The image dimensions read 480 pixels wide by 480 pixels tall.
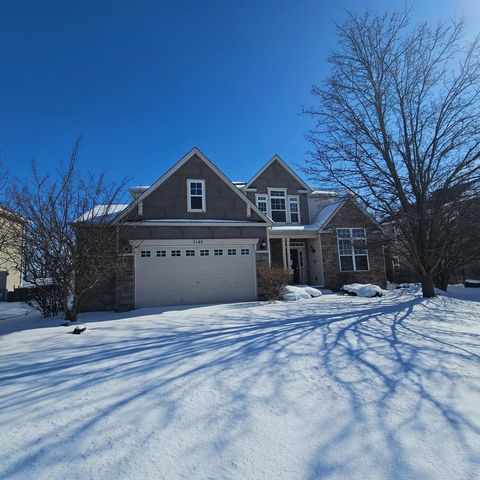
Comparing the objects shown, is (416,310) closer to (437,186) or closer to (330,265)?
(437,186)

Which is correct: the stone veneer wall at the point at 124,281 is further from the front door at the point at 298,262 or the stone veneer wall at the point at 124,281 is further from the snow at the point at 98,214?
the front door at the point at 298,262

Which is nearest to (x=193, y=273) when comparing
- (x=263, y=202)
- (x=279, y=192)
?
(x=263, y=202)

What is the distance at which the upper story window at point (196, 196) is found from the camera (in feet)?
49.9

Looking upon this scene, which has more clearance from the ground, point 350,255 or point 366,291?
point 350,255

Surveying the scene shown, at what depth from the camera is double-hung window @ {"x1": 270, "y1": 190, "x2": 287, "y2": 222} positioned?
2062 centimetres

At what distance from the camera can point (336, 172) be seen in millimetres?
14633

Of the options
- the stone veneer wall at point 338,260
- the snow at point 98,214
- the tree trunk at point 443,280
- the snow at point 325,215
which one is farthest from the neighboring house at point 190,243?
the tree trunk at point 443,280

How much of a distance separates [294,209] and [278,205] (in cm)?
108

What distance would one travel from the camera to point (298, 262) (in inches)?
824

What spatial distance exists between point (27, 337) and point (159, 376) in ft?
15.4

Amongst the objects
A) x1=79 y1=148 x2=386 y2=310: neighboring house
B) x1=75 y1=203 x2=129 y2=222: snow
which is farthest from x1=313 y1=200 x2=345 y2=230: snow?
x1=75 y1=203 x2=129 y2=222: snow

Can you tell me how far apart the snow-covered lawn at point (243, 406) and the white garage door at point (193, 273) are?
22.1 ft

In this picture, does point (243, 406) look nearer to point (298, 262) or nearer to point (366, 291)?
point (366, 291)

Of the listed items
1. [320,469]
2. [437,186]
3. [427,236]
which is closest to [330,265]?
[427,236]
